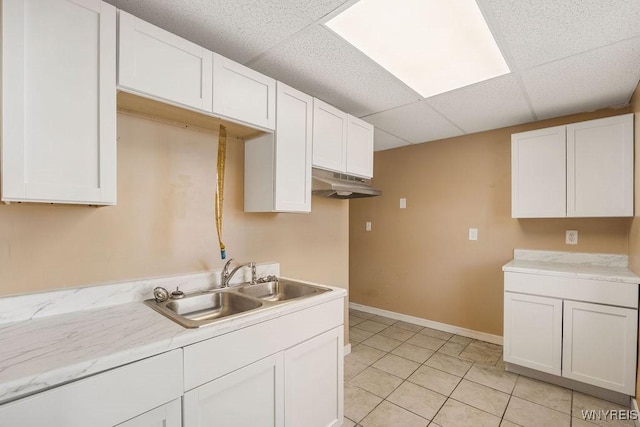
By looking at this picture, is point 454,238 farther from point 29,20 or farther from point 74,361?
point 29,20

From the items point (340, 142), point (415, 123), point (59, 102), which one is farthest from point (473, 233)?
point (59, 102)

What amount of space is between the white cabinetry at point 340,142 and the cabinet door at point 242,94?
418 mm

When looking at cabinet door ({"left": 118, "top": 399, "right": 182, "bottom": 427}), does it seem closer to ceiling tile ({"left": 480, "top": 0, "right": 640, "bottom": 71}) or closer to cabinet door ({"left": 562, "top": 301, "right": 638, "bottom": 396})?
ceiling tile ({"left": 480, "top": 0, "right": 640, "bottom": 71})

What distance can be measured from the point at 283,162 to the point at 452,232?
244 cm

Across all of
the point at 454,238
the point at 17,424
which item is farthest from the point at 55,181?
the point at 454,238

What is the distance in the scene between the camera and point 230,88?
1645mm

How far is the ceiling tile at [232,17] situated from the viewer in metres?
1.37

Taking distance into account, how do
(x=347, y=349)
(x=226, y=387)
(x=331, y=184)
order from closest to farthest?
(x=226, y=387), (x=331, y=184), (x=347, y=349)

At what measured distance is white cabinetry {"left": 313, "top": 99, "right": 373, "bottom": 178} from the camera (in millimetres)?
2193

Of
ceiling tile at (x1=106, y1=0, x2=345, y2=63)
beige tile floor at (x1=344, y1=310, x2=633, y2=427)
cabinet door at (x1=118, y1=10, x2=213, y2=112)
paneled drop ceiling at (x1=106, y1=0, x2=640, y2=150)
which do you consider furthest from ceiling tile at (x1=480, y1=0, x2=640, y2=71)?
beige tile floor at (x1=344, y1=310, x2=633, y2=427)

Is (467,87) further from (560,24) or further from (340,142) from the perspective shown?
(340,142)

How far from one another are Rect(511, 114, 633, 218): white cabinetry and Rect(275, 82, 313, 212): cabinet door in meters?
2.01

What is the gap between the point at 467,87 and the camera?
2188 mm

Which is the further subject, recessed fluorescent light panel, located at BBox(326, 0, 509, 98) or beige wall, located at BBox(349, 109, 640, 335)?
beige wall, located at BBox(349, 109, 640, 335)
